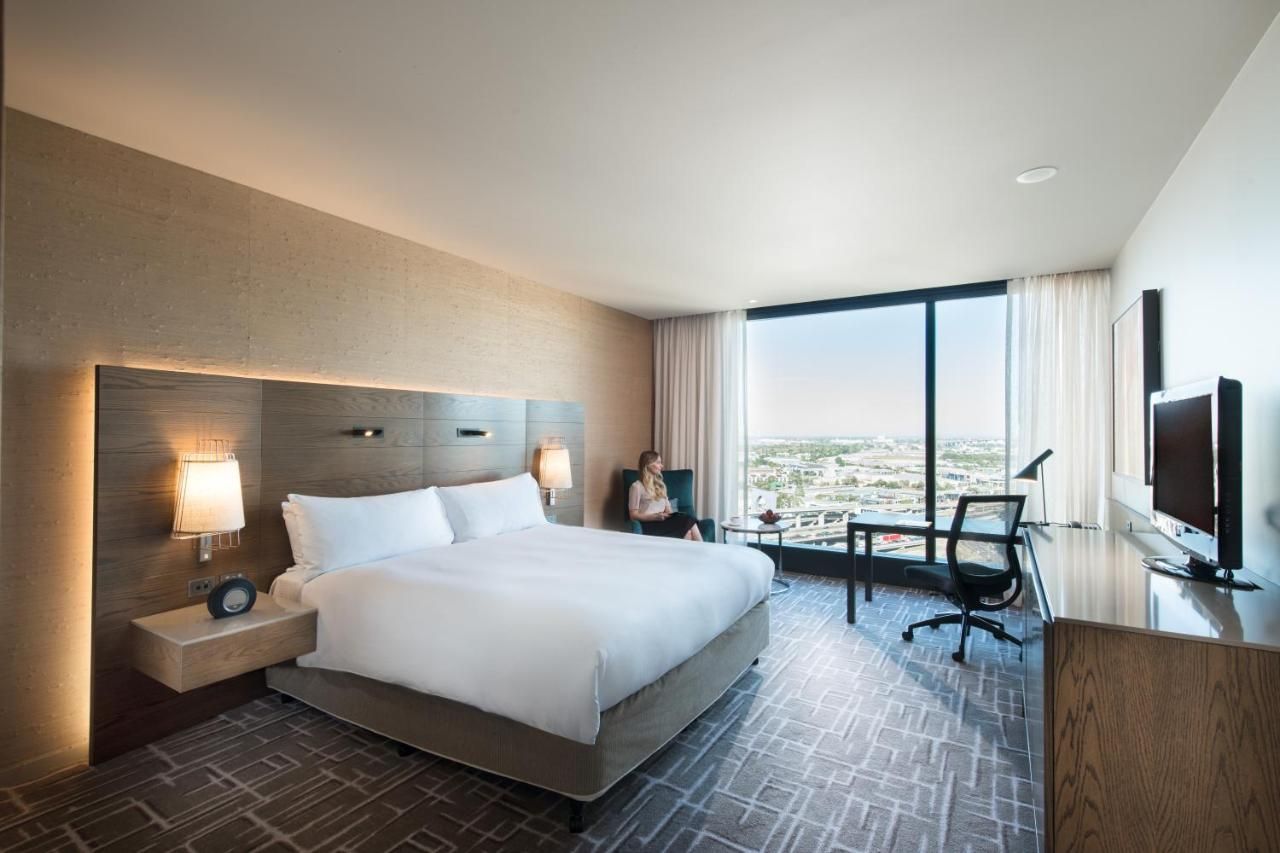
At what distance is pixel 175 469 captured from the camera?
2844mm

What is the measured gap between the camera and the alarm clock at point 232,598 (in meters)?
2.69

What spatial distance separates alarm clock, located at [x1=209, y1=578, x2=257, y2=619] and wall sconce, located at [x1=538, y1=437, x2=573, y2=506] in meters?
2.30

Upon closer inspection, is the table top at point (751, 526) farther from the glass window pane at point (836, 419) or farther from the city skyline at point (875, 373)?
the city skyline at point (875, 373)

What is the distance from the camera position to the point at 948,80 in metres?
2.20

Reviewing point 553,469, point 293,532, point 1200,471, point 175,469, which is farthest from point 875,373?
point 175,469

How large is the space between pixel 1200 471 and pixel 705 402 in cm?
443

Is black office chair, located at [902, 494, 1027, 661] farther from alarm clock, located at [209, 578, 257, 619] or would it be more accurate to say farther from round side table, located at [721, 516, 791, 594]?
alarm clock, located at [209, 578, 257, 619]

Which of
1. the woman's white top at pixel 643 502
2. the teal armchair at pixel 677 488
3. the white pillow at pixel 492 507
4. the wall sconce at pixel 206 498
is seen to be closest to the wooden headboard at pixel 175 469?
the wall sconce at pixel 206 498

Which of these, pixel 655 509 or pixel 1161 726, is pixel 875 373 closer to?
pixel 655 509

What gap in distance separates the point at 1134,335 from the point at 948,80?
2.18m

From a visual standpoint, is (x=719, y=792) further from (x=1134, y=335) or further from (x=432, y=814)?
(x=1134, y=335)

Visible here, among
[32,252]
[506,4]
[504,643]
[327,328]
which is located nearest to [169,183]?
[32,252]

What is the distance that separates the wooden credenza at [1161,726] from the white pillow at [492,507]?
3.05m

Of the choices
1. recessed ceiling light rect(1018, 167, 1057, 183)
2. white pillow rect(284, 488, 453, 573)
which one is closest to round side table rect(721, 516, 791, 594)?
white pillow rect(284, 488, 453, 573)
